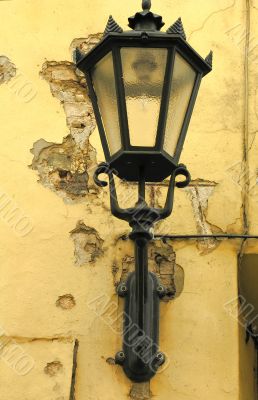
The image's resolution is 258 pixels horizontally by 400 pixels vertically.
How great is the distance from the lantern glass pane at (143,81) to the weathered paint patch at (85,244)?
0.70 meters

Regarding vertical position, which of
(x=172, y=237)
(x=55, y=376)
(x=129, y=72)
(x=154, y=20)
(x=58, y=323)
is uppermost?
(x=154, y=20)

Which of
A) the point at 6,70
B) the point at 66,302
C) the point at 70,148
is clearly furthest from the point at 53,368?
the point at 6,70

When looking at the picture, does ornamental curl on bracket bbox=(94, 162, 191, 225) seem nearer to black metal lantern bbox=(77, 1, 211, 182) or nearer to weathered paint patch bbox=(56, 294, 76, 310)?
black metal lantern bbox=(77, 1, 211, 182)

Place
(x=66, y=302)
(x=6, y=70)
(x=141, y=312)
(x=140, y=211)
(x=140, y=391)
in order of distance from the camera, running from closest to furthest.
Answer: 1. (x=140, y=211)
2. (x=141, y=312)
3. (x=140, y=391)
4. (x=66, y=302)
5. (x=6, y=70)

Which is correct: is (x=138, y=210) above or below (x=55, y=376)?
above

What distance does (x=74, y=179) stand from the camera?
10.2 feet

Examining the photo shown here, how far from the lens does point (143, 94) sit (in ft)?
7.99

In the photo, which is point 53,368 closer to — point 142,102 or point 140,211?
point 140,211

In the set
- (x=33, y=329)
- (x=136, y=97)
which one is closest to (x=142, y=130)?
(x=136, y=97)

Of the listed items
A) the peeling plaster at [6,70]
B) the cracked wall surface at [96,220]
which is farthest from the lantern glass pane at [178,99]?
the peeling plaster at [6,70]

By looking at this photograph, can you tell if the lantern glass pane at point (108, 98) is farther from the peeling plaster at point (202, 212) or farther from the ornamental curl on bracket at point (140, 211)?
the peeling plaster at point (202, 212)

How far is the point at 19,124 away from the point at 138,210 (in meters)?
0.95

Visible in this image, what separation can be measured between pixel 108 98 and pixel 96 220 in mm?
653

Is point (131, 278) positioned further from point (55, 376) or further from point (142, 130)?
point (142, 130)
